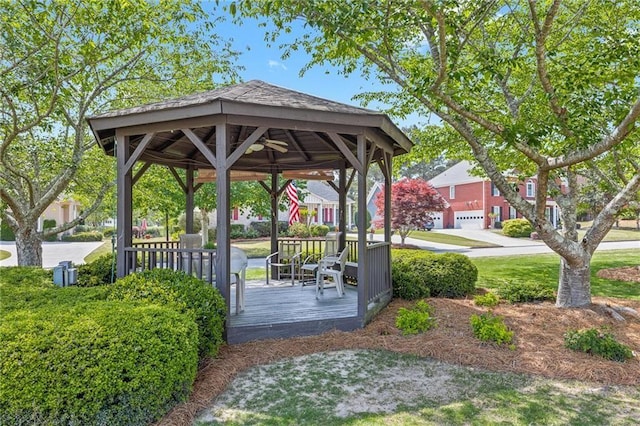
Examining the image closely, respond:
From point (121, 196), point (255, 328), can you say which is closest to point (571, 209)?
point (255, 328)

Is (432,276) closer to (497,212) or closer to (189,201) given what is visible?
(189,201)

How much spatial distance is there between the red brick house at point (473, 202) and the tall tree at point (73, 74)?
27697 mm

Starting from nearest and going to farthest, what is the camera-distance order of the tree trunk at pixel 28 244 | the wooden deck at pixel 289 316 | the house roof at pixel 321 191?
the wooden deck at pixel 289 316 < the tree trunk at pixel 28 244 < the house roof at pixel 321 191

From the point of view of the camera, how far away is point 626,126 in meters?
4.83

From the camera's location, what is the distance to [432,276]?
301 inches

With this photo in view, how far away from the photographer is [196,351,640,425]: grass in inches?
128

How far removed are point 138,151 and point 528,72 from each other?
7.27 meters

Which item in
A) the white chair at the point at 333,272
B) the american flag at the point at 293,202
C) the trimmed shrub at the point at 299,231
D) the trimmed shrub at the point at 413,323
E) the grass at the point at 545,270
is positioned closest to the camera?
the trimmed shrub at the point at 413,323

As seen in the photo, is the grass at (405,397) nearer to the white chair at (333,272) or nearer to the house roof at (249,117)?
the white chair at (333,272)

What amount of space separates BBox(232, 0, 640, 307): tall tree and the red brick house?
2592 cm

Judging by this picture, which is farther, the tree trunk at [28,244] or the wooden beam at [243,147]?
the tree trunk at [28,244]

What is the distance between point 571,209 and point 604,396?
423cm

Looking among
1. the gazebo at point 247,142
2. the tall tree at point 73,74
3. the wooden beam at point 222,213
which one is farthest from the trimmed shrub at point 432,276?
the tall tree at point 73,74

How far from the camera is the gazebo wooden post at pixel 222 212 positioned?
193 inches
